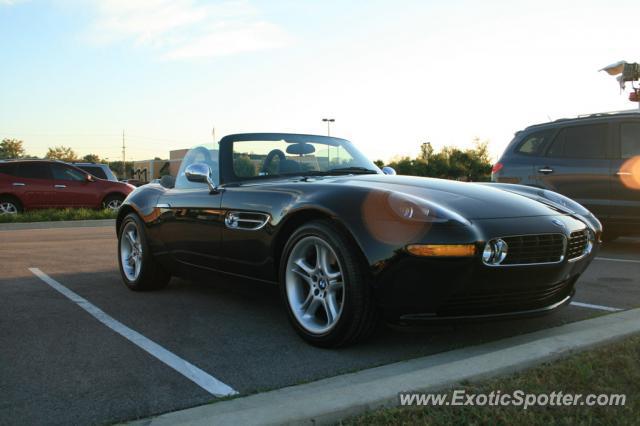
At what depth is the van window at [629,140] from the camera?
7.53 meters

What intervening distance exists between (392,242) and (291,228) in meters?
0.83

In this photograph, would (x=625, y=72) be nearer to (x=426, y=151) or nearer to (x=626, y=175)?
(x=626, y=175)

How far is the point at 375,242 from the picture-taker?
10.2ft

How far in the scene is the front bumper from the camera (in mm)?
2980

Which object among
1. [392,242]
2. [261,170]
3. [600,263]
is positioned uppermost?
[261,170]

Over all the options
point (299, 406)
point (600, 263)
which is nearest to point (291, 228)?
point (299, 406)

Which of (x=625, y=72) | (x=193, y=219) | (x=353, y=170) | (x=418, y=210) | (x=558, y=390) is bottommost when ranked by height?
(x=558, y=390)

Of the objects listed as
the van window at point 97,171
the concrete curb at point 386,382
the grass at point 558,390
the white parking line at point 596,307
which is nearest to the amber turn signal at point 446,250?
the concrete curb at point 386,382

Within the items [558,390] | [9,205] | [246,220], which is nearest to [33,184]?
[9,205]

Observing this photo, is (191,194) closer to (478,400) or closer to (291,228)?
(291,228)

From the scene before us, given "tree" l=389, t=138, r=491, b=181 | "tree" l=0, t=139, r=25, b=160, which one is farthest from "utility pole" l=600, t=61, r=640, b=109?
"tree" l=0, t=139, r=25, b=160

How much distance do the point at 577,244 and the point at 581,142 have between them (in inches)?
197

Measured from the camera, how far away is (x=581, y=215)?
3.79 metres

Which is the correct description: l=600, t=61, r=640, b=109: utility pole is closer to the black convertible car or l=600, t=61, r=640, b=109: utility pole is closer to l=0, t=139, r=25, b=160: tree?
the black convertible car
